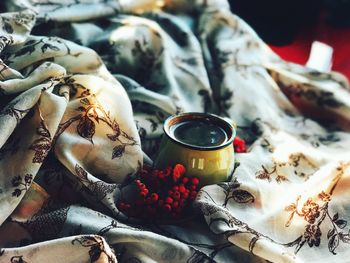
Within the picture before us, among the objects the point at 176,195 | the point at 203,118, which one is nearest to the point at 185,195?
the point at 176,195

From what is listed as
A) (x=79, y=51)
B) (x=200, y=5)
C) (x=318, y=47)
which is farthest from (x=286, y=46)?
(x=79, y=51)

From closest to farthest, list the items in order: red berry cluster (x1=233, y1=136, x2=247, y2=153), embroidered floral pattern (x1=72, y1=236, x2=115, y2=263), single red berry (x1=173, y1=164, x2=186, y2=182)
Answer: embroidered floral pattern (x1=72, y1=236, x2=115, y2=263) < single red berry (x1=173, y1=164, x2=186, y2=182) < red berry cluster (x1=233, y1=136, x2=247, y2=153)

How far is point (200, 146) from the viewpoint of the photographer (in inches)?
29.0

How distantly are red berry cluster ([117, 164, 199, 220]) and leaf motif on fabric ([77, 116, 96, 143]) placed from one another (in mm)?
82

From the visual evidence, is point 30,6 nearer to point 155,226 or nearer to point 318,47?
point 155,226

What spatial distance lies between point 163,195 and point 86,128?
126 millimetres

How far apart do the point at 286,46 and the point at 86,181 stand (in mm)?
666

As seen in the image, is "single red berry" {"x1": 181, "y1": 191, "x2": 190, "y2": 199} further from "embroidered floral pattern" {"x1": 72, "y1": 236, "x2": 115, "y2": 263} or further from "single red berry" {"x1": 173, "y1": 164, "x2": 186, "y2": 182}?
"embroidered floral pattern" {"x1": 72, "y1": 236, "x2": 115, "y2": 263}

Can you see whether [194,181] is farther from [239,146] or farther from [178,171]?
[239,146]

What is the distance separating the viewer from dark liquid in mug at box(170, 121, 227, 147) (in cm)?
76

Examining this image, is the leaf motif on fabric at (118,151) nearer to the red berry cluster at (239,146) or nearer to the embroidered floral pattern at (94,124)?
the embroidered floral pattern at (94,124)

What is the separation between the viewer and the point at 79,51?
83cm

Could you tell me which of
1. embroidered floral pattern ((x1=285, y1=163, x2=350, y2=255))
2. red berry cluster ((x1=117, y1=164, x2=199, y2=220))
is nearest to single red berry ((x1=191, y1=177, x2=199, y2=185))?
red berry cluster ((x1=117, y1=164, x2=199, y2=220))

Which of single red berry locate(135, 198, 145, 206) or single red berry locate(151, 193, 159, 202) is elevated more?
single red berry locate(151, 193, 159, 202)
